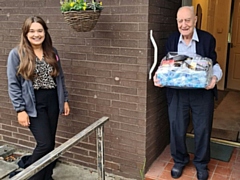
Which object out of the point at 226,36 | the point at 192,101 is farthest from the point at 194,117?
the point at 226,36

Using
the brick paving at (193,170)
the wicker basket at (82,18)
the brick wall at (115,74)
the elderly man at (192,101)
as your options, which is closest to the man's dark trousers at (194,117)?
the elderly man at (192,101)

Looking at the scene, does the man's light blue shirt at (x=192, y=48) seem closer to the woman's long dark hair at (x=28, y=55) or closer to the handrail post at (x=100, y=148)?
the handrail post at (x=100, y=148)

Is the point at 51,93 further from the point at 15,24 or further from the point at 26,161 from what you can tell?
the point at 15,24

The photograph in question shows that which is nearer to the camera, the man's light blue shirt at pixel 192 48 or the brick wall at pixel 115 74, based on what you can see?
the man's light blue shirt at pixel 192 48

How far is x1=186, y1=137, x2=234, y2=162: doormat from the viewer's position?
108 inches

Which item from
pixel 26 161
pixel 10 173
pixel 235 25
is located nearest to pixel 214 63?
pixel 26 161

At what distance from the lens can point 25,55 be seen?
2184mm

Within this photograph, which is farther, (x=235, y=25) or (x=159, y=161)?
(x=235, y=25)

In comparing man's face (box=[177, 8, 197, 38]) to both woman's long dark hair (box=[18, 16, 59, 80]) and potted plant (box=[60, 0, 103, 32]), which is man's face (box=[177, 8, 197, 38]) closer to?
potted plant (box=[60, 0, 103, 32])

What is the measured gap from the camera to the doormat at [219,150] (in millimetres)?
2754

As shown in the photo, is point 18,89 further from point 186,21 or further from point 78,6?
point 186,21

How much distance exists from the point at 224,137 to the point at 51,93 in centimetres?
203

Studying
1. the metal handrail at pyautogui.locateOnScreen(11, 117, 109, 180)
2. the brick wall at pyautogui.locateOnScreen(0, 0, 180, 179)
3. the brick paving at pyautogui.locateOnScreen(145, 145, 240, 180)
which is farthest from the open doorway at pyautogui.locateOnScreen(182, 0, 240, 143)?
the metal handrail at pyautogui.locateOnScreen(11, 117, 109, 180)

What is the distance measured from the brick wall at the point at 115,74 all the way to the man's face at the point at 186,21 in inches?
10.2
